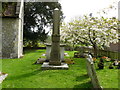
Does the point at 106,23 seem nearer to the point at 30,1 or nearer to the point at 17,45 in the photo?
the point at 17,45

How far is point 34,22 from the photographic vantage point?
2845 centimetres

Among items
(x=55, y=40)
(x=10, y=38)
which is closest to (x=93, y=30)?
(x=55, y=40)

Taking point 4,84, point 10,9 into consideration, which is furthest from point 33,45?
point 4,84

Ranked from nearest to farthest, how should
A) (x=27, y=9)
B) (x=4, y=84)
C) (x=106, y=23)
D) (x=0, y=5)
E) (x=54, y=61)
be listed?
(x=4, y=84) < (x=0, y=5) < (x=54, y=61) < (x=106, y=23) < (x=27, y=9)

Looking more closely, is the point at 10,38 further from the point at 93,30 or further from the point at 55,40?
the point at 93,30

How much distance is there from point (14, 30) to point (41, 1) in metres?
13.7

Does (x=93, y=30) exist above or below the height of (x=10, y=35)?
above

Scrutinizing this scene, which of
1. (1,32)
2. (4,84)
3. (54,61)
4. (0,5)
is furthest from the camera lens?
(1,32)

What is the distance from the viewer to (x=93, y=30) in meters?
14.9

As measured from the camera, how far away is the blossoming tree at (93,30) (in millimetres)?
13938

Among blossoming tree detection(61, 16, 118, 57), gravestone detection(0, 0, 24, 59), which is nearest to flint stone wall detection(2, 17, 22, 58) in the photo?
gravestone detection(0, 0, 24, 59)

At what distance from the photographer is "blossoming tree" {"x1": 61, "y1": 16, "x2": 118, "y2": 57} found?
13938 millimetres

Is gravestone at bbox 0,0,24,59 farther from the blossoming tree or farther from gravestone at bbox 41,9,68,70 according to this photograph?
gravestone at bbox 41,9,68,70

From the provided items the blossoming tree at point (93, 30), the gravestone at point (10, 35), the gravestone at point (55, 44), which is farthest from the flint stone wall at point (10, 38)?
the gravestone at point (55, 44)
